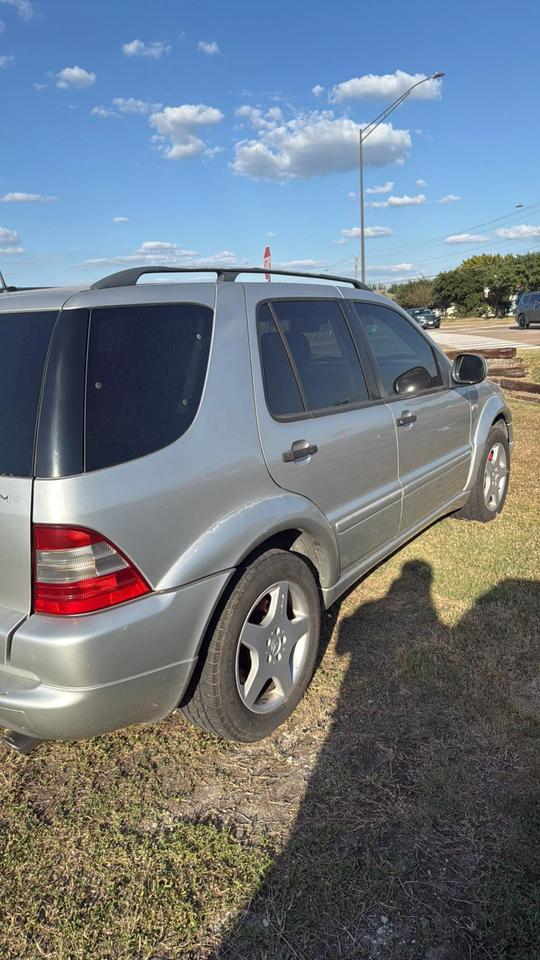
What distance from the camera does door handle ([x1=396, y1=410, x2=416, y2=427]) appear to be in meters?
3.48

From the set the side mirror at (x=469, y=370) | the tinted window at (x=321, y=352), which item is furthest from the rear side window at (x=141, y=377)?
the side mirror at (x=469, y=370)

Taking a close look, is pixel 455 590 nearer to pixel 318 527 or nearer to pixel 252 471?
pixel 318 527

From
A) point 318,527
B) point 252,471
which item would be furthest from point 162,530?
point 318,527

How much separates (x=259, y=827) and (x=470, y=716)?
1.03 meters

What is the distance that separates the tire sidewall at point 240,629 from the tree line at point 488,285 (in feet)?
174

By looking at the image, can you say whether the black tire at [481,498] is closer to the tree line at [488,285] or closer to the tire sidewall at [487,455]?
the tire sidewall at [487,455]

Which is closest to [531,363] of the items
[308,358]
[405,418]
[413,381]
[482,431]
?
[482,431]

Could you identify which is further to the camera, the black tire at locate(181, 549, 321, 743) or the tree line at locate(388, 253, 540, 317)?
the tree line at locate(388, 253, 540, 317)

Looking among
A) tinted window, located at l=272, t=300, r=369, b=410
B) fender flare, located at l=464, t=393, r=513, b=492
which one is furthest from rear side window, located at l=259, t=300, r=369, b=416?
fender flare, located at l=464, t=393, r=513, b=492

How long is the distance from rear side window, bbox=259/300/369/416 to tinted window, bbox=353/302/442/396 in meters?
0.26

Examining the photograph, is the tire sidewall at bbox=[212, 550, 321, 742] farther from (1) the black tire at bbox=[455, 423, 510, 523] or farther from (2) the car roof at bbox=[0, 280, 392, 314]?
(1) the black tire at bbox=[455, 423, 510, 523]

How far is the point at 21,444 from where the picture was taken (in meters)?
1.91

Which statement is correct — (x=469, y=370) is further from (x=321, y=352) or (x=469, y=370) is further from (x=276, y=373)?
(x=276, y=373)

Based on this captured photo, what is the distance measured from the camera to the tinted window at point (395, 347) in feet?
11.5
